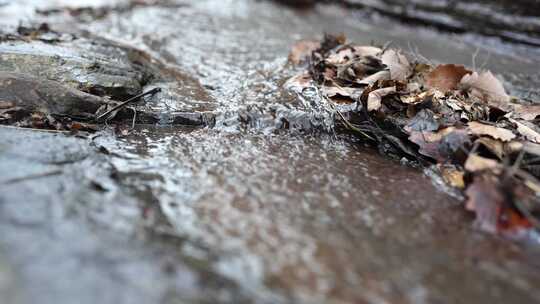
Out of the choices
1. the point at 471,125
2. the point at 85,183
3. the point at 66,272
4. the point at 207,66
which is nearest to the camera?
the point at 66,272

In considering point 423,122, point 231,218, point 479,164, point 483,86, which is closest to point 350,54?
point 483,86

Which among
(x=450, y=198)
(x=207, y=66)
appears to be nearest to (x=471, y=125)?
(x=450, y=198)

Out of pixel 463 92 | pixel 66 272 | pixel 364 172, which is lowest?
pixel 66 272

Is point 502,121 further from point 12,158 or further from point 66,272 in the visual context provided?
point 12,158

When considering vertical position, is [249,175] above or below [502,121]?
below

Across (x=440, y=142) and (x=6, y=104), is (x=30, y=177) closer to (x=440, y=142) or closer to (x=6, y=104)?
(x=6, y=104)

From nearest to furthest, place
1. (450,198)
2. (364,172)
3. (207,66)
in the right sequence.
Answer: (450,198) < (364,172) < (207,66)
